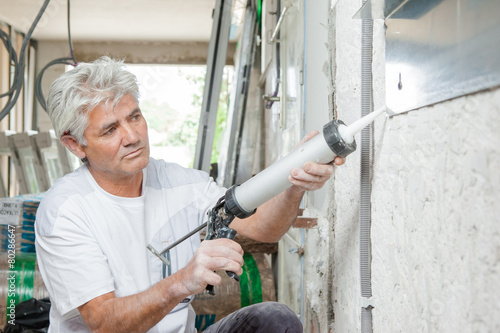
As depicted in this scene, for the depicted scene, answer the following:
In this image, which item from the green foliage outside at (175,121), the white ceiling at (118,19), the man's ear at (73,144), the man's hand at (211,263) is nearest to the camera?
the man's hand at (211,263)

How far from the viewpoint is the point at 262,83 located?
365cm

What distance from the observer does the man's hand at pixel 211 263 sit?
94cm

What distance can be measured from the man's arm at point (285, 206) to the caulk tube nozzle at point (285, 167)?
2 cm

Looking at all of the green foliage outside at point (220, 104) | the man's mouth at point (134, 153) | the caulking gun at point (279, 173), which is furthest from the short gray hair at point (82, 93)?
the green foliage outside at point (220, 104)

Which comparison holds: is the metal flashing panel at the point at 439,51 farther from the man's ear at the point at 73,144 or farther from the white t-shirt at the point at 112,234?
the man's ear at the point at 73,144

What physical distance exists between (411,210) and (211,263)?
0.43 metres

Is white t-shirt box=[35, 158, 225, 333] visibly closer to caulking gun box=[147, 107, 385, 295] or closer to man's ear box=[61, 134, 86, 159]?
man's ear box=[61, 134, 86, 159]

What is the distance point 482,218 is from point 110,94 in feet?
3.38

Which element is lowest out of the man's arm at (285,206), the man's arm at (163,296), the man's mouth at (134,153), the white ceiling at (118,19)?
the man's arm at (163,296)

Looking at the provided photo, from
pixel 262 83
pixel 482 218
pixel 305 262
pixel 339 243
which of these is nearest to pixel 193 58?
pixel 262 83

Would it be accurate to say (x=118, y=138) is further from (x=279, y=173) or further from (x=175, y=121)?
(x=175, y=121)

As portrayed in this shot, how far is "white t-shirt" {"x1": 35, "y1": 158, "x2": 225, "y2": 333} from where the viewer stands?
3.80ft

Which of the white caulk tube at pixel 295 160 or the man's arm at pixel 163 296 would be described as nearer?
the white caulk tube at pixel 295 160

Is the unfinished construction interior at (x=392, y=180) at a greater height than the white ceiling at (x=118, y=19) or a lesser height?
lesser
